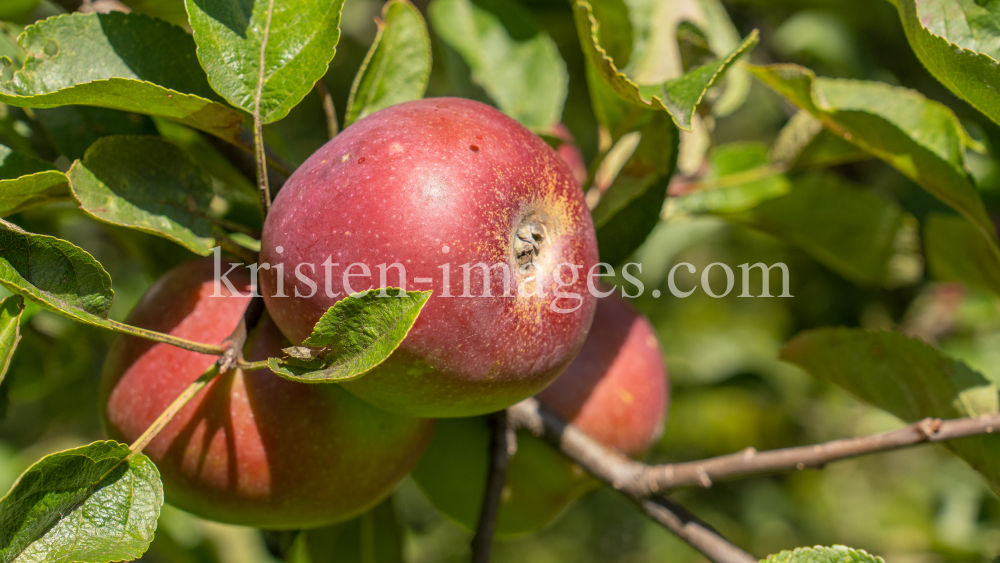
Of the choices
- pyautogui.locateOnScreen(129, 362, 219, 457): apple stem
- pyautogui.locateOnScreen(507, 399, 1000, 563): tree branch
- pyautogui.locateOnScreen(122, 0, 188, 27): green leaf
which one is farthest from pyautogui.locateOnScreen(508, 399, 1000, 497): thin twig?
pyautogui.locateOnScreen(122, 0, 188, 27): green leaf

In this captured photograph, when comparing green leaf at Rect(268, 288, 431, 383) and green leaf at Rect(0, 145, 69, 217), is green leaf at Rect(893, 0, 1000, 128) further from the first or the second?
green leaf at Rect(0, 145, 69, 217)

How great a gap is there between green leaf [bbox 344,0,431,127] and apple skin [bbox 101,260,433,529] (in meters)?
0.33

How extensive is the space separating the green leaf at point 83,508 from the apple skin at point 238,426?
0.35 feet

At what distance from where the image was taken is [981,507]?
2.03 m

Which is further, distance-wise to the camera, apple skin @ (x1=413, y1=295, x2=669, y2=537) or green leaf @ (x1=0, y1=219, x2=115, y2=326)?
apple skin @ (x1=413, y1=295, x2=669, y2=537)

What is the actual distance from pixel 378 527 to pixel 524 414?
1.44 ft

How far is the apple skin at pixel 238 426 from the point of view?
2.85ft

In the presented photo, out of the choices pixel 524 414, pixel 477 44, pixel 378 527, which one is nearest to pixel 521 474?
pixel 524 414

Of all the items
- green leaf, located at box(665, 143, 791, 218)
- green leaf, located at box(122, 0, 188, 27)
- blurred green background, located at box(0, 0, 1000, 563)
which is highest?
green leaf, located at box(122, 0, 188, 27)

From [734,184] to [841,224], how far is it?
262mm

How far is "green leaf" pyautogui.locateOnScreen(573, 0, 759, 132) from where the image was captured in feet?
2.66

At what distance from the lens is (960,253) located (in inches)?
53.5

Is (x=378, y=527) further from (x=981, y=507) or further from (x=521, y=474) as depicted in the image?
(x=981, y=507)

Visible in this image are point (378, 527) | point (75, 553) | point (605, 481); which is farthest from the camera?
point (378, 527)
